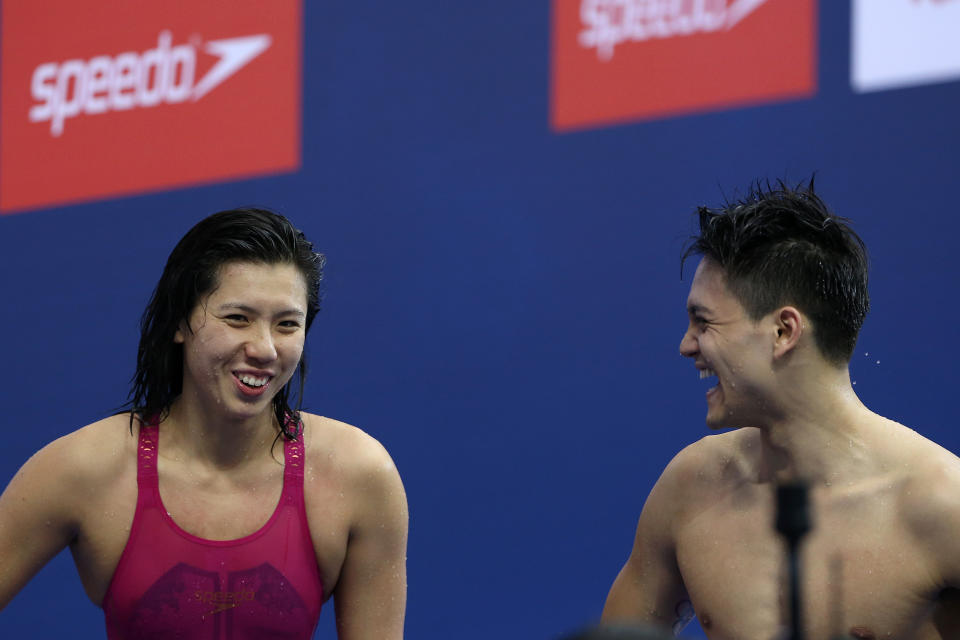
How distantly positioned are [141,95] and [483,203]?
3.58 feet

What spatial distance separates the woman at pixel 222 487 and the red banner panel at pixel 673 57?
1262mm

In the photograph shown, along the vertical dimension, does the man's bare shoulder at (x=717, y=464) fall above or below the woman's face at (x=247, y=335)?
below

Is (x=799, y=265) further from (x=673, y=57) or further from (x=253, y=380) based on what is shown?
(x=673, y=57)

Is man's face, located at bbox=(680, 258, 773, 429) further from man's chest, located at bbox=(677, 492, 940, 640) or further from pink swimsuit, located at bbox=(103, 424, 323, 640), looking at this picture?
pink swimsuit, located at bbox=(103, 424, 323, 640)

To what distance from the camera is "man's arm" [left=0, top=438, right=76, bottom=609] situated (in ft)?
6.40

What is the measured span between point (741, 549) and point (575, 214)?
4.44ft

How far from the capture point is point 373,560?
6.75 feet

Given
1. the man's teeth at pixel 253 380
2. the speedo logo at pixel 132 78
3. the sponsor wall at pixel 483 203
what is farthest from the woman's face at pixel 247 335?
the speedo logo at pixel 132 78

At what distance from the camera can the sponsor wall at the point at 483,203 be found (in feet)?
9.19

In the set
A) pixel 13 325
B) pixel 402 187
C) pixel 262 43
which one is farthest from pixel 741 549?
pixel 13 325

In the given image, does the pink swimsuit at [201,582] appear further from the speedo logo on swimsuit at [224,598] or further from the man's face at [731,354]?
the man's face at [731,354]

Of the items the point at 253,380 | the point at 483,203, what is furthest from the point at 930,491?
the point at 483,203

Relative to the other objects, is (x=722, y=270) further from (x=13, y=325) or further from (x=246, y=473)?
(x=13, y=325)

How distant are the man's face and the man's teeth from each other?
2.06ft
